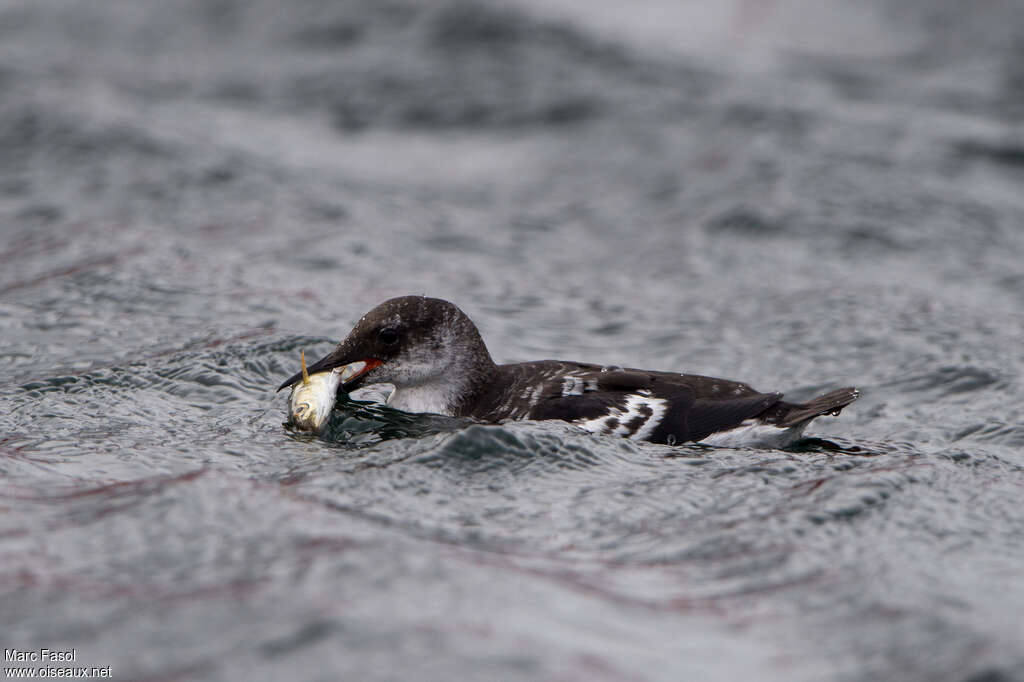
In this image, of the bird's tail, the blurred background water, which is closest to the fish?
the blurred background water

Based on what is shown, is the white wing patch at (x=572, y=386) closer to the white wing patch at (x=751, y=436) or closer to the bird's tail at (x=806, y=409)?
the white wing patch at (x=751, y=436)

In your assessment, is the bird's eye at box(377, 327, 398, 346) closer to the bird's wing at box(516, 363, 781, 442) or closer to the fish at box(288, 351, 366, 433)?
the fish at box(288, 351, 366, 433)

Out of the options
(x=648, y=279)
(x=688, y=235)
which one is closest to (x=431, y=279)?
(x=648, y=279)

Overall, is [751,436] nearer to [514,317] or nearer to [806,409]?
[806,409]

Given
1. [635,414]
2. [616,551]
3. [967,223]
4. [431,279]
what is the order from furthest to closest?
1. [967,223]
2. [431,279]
3. [635,414]
4. [616,551]

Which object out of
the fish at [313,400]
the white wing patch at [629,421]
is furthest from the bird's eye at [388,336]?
the white wing patch at [629,421]

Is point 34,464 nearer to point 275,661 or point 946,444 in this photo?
point 275,661
